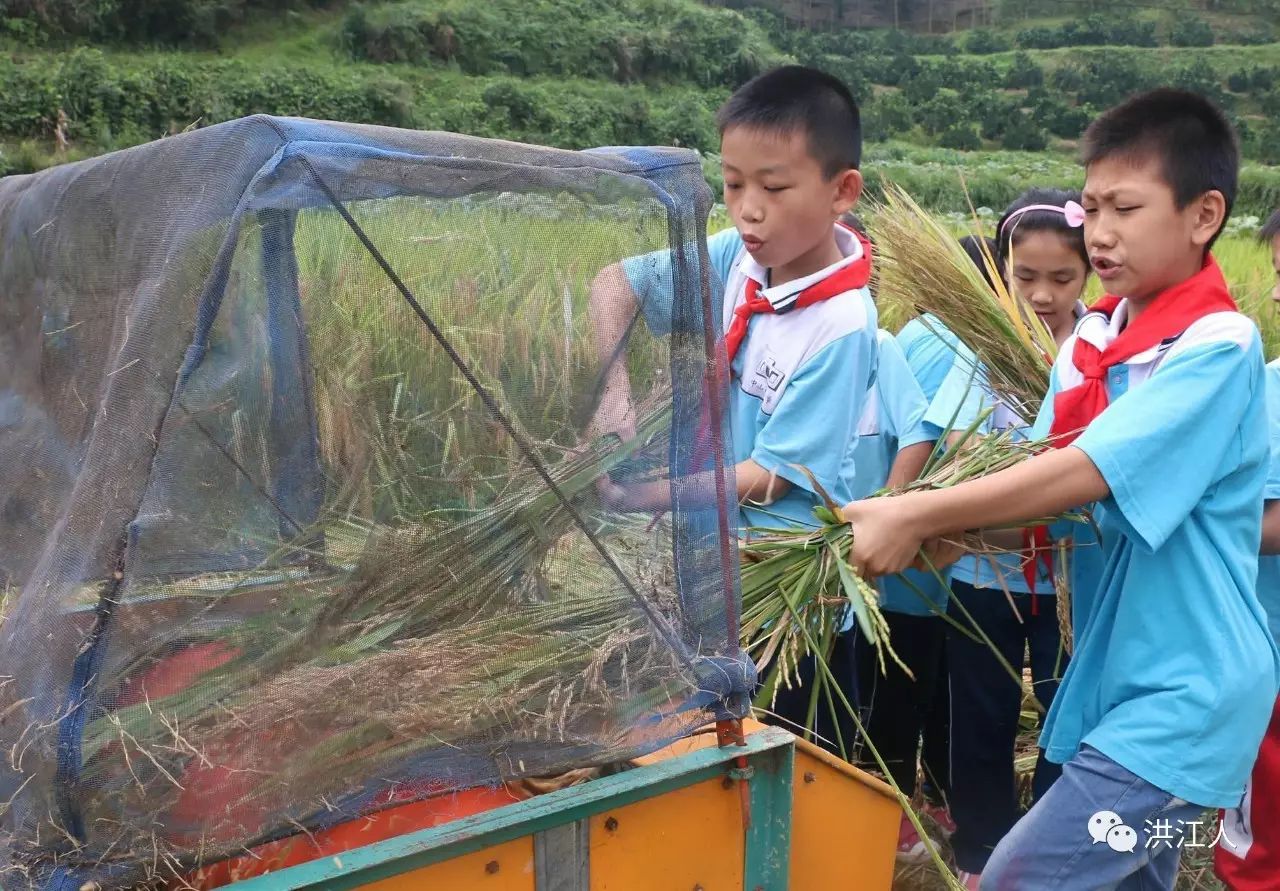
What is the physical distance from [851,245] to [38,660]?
5.65ft

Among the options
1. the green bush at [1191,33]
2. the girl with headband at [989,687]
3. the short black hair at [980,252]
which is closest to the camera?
the girl with headband at [989,687]

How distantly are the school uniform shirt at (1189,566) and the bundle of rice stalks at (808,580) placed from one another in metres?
0.25

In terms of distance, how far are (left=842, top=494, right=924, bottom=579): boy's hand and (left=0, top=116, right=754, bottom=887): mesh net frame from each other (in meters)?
0.24

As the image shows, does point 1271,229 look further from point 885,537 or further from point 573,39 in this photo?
point 573,39

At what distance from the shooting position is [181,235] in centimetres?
115

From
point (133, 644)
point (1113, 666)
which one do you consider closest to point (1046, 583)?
point (1113, 666)

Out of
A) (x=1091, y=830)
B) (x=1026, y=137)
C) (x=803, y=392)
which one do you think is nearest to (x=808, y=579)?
(x=803, y=392)

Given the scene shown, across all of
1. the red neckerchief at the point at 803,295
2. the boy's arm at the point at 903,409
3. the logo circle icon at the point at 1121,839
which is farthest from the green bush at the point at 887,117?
the logo circle icon at the point at 1121,839

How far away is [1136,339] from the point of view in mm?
1799

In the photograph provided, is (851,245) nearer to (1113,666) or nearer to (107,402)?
(1113,666)

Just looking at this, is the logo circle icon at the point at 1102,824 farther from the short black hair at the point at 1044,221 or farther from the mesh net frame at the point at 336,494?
the short black hair at the point at 1044,221

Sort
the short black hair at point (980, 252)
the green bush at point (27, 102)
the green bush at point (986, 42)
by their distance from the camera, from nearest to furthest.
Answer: the short black hair at point (980, 252), the green bush at point (27, 102), the green bush at point (986, 42)

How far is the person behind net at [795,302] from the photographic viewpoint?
212 cm

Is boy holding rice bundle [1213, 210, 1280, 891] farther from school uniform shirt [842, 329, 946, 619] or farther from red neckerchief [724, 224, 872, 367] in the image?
red neckerchief [724, 224, 872, 367]
